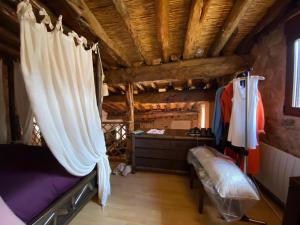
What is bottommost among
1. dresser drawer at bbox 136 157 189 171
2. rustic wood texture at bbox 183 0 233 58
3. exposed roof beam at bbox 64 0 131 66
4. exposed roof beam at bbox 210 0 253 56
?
dresser drawer at bbox 136 157 189 171

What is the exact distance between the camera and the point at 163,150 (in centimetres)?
307

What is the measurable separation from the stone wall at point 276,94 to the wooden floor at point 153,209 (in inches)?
35.8

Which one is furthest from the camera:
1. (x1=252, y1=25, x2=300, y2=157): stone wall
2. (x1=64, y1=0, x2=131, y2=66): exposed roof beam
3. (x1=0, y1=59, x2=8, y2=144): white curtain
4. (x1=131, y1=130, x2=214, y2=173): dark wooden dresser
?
(x1=131, y1=130, x2=214, y2=173): dark wooden dresser

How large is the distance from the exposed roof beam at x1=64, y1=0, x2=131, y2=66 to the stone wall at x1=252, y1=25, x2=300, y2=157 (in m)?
2.29

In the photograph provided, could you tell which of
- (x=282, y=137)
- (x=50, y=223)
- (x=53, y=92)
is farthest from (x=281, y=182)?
(x=53, y=92)

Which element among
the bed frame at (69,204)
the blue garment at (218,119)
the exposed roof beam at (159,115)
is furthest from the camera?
the exposed roof beam at (159,115)

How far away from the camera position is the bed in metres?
1.18

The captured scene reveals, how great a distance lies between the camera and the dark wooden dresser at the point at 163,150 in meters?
2.97

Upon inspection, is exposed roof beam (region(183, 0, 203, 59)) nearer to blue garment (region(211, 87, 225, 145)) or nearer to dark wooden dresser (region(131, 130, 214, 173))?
blue garment (region(211, 87, 225, 145))

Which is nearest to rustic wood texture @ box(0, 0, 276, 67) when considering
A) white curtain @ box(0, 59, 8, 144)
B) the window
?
the window

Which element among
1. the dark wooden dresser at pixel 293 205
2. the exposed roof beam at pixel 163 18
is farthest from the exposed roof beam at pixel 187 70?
the dark wooden dresser at pixel 293 205

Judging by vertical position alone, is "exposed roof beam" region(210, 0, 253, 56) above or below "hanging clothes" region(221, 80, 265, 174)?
above

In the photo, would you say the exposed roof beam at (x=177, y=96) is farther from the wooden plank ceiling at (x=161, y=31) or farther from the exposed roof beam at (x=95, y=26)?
the exposed roof beam at (x=95, y=26)

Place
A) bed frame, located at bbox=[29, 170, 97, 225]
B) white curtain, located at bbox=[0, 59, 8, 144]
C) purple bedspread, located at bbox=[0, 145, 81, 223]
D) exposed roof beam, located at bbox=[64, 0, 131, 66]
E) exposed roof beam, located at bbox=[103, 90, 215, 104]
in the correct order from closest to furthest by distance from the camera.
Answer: purple bedspread, located at bbox=[0, 145, 81, 223]
bed frame, located at bbox=[29, 170, 97, 225]
exposed roof beam, located at bbox=[64, 0, 131, 66]
white curtain, located at bbox=[0, 59, 8, 144]
exposed roof beam, located at bbox=[103, 90, 215, 104]
